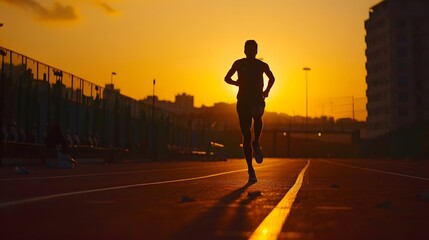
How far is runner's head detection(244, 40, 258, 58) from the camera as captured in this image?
11.3 m

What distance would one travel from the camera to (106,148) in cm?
4378

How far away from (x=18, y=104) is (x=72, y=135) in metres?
6.98

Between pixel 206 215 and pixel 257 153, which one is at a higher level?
pixel 257 153

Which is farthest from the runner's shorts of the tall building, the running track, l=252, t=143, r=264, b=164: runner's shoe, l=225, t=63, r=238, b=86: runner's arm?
the tall building

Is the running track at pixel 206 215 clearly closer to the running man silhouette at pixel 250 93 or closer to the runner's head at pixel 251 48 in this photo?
the running man silhouette at pixel 250 93

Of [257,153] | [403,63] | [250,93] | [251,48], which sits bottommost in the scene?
[257,153]

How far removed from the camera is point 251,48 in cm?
1134

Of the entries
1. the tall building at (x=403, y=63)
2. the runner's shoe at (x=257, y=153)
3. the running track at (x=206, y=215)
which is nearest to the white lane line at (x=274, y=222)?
the running track at (x=206, y=215)

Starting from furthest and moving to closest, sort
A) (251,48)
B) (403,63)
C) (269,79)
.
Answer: (403,63) → (269,79) → (251,48)

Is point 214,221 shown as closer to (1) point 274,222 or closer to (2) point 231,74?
(1) point 274,222

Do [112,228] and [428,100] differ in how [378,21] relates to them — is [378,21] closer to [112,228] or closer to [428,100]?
[428,100]

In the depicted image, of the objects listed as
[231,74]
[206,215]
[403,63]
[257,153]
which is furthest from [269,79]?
[403,63]

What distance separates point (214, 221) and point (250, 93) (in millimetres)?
6247

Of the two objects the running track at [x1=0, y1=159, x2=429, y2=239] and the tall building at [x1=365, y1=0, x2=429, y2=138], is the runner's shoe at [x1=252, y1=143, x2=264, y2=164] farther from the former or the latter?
the tall building at [x1=365, y1=0, x2=429, y2=138]
